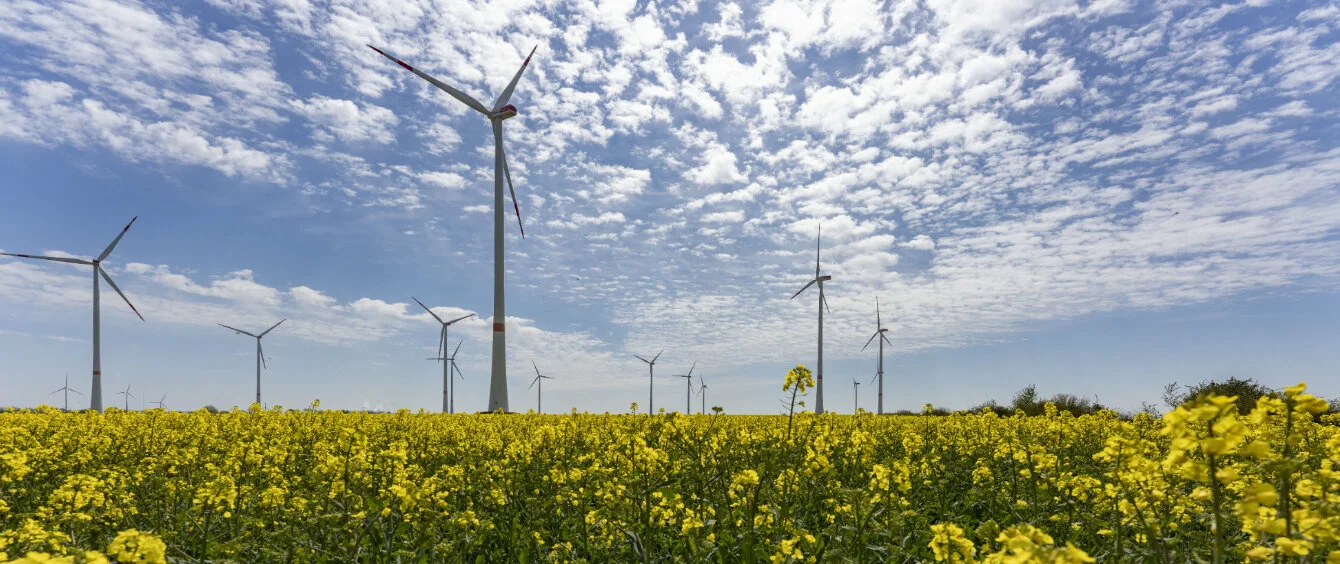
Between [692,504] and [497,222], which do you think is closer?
[692,504]

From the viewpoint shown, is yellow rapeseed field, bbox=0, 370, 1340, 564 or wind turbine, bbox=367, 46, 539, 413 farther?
wind turbine, bbox=367, 46, 539, 413

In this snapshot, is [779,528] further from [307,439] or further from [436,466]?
[307,439]

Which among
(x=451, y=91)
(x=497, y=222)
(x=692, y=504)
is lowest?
(x=692, y=504)

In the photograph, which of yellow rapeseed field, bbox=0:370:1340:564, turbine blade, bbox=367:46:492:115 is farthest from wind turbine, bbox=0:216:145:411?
yellow rapeseed field, bbox=0:370:1340:564

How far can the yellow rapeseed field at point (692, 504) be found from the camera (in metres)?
3.38

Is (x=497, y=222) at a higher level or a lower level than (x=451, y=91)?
lower

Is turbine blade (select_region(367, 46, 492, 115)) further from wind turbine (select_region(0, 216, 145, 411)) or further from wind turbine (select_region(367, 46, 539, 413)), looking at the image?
wind turbine (select_region(0, 216, 145, 411))

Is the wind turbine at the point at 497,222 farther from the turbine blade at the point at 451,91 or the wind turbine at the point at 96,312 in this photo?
the wind turbine at the point at 96,312

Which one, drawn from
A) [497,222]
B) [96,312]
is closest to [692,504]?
[497,222]

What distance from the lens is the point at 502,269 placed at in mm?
39625

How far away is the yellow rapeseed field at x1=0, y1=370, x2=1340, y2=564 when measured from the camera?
3.38 m

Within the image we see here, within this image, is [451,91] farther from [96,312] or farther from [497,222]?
[96,312]

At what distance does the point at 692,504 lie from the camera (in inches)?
301


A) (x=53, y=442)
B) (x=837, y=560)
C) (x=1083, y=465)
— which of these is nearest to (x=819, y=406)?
(x=1083, y=465)
